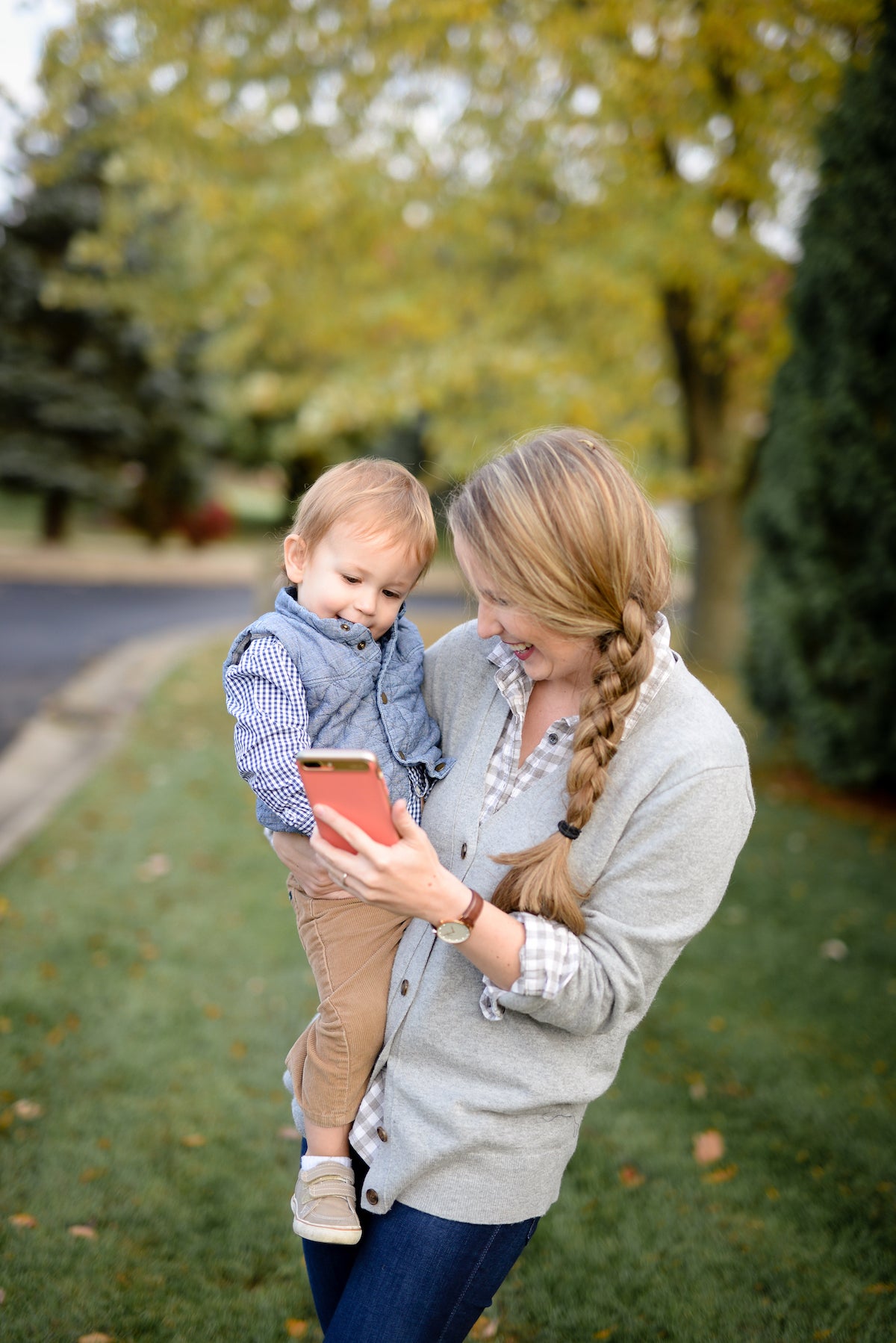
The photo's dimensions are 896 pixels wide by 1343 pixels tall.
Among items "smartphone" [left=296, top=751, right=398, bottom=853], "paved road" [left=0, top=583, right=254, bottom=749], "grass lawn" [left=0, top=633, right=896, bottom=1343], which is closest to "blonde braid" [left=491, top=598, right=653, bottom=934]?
"smartphone" [left=296, top=751, right=398, bottom=853]

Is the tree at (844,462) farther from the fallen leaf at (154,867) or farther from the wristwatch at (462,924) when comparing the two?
the wristwatch at (462,924)

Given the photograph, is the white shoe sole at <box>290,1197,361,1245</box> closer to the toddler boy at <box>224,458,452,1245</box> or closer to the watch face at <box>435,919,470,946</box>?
the toddler boy at <box>224,458,452,1245</box>

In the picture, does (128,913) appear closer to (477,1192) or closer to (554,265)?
(477,1192)

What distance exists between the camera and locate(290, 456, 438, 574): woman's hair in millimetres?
2104

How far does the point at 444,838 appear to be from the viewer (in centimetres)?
186

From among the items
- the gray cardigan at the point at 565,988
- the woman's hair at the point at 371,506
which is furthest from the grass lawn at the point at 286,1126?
the woman's hair at the point at 371,506

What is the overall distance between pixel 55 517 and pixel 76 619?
1117 centimetres

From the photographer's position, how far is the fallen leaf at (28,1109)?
372 centimetres

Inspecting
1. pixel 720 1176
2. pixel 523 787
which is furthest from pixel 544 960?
pixel 720 1176

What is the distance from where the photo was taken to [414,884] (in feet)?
4.96

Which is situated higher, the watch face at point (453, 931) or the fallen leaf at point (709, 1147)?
the watch face at point (453, 931)

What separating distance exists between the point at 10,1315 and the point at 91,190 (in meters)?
23.5

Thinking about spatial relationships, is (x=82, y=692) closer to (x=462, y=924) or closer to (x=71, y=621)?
(x=71, y=621)

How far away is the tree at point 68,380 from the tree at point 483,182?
12.2 m
